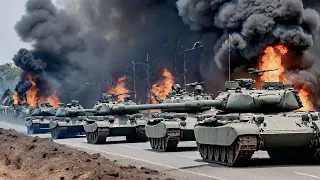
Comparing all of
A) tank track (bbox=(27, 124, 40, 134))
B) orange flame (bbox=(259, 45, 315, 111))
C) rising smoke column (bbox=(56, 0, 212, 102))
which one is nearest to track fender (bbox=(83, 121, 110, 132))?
tank track (bbox=(27, 124, 40, 134))

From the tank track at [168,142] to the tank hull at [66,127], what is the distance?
11.6 meters

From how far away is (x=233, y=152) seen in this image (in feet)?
56.9

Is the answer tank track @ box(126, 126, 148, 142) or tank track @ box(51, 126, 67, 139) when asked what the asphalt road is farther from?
tank track @ box(51, 126, 67, 139)

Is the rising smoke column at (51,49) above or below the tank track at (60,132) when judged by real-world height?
above

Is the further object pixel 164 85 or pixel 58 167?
pixel 164 85

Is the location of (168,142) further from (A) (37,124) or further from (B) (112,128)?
(A) (37,124)

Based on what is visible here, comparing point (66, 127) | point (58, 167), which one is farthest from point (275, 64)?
point (58, 167)

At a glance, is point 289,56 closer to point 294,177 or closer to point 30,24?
point 294,177

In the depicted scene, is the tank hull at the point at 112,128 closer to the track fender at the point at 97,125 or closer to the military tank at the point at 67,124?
the track fender at the point at 97,125

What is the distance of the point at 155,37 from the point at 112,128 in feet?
121

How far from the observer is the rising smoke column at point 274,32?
4034cm

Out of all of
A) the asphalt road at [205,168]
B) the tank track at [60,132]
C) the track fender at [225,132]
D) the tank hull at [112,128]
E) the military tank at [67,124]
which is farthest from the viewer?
the military tank at [67,124]

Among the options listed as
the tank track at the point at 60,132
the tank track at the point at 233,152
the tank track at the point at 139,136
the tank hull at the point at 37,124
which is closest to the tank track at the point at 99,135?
the tank track at the point at 139,136

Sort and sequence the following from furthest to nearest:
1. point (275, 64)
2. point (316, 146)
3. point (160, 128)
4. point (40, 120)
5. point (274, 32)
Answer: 1. point (40, 120)
2. point (275, 64)
3. point (274, 32)
4. point (160, 128)
5. point (316, 146)
